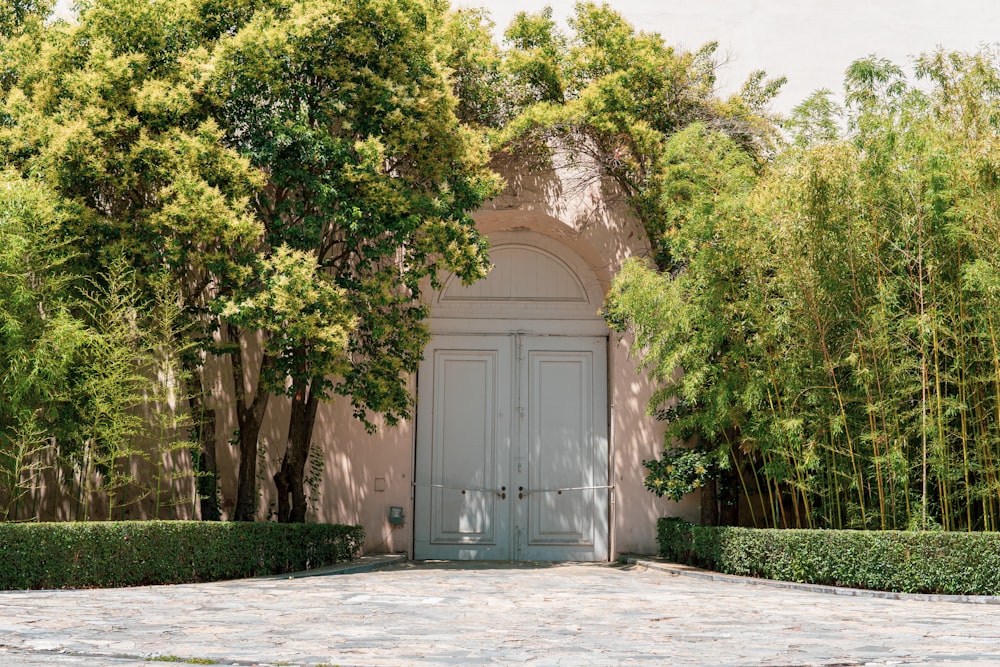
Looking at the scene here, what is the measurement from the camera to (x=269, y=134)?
9.95m

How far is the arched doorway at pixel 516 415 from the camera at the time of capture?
13336 millimetres

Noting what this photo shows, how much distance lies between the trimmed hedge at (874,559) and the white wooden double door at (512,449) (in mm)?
3187

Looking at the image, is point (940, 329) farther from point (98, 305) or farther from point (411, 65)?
point (98, 305)

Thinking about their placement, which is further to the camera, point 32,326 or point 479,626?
point 32,326

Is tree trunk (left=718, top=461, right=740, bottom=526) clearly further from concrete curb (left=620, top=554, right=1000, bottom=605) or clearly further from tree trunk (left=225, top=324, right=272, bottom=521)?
tree trunk (left=225, top=324, right=272, bottom=521)

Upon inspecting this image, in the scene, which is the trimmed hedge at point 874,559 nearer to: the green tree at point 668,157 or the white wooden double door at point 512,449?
the green tree at point 668,157

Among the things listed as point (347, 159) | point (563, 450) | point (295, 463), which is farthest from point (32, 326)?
point (563, 450)

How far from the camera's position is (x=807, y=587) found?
30.5ft

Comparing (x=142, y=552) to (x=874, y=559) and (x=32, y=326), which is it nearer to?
(x=32, y=326)

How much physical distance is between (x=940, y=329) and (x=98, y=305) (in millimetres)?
7431

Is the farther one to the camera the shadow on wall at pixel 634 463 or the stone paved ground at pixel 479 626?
the shadow on wall at pixel 634 463

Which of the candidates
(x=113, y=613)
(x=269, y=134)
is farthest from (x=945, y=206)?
(x=113, y=613)

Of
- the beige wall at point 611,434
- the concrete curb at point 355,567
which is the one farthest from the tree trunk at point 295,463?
the beige wall at point 611,434

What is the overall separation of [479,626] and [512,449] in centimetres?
745
